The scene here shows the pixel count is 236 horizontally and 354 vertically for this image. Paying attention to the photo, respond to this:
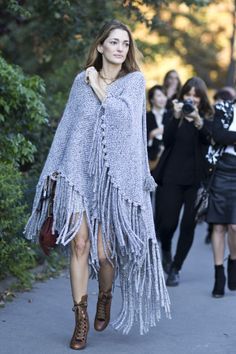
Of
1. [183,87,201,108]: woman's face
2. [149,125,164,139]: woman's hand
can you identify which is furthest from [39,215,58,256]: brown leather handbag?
[149,125,164,139]: woman's hand

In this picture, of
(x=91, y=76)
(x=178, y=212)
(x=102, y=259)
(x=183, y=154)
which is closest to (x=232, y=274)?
(x=178, y=212)

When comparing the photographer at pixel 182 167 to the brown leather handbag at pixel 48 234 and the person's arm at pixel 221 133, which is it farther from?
the brown leather handbag at pixel 48 234

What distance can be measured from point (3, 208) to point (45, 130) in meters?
2.65

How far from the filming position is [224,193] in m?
7.27

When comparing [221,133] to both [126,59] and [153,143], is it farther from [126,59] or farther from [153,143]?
[153,143]

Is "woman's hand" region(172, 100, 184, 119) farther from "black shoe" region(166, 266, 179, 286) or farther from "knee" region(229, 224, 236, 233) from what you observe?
"black shoe" region(166, 266, 179, 286)

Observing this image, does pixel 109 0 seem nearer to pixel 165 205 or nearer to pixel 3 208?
pixel 165 205

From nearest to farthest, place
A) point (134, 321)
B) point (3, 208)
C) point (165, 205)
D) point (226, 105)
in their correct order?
point (134, 321) → point (3, 208) → point (226, 105) → point (165, 205)

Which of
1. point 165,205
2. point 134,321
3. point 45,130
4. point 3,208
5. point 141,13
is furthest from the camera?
point 141,13

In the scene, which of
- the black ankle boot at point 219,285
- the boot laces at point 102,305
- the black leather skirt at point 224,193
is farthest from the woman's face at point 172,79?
the boot laces at point 102,305

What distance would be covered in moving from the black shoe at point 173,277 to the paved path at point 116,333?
78 mm

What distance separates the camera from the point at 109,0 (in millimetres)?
10180

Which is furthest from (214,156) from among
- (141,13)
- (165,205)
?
(141,13)

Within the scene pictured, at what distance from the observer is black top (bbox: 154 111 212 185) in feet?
25.7
